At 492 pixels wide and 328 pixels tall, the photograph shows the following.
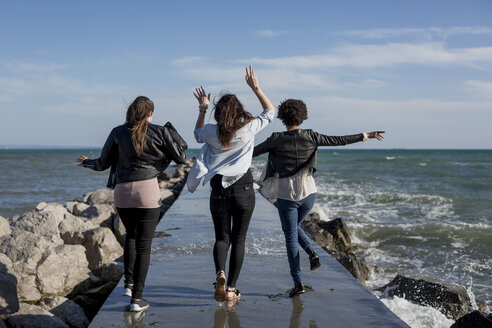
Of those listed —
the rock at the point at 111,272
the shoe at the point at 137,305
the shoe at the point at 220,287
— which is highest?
the shoe at the point at 220,287

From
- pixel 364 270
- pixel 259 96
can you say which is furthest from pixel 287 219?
pixel 364 270

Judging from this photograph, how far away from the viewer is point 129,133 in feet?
13.3

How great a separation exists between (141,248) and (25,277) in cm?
216

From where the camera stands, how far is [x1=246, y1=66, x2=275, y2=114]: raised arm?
4.34 m

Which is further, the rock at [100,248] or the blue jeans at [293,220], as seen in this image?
the rock at [100,248]

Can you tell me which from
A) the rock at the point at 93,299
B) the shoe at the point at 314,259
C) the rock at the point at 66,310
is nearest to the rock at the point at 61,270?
the rock at the point at 93,299

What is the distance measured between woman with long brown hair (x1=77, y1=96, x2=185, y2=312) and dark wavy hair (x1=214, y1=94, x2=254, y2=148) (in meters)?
0.45

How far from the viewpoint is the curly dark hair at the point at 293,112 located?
4.58 meters

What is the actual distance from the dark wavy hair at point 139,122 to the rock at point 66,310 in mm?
2098

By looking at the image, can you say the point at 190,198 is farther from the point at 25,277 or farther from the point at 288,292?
the point at 288,292

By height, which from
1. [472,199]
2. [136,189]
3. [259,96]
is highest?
[259,96]

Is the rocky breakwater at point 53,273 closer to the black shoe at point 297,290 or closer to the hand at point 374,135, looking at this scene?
the black shoe at point 297,290

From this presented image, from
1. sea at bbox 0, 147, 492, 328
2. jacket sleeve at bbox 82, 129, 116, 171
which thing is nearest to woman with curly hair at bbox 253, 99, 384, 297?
jacket sleeve at bbox 82, 129, 116, 171

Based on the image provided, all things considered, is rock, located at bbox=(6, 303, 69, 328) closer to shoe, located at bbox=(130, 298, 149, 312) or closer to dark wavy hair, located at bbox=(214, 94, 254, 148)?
shoe, located at bbox=(130, 298, 149, 312)
